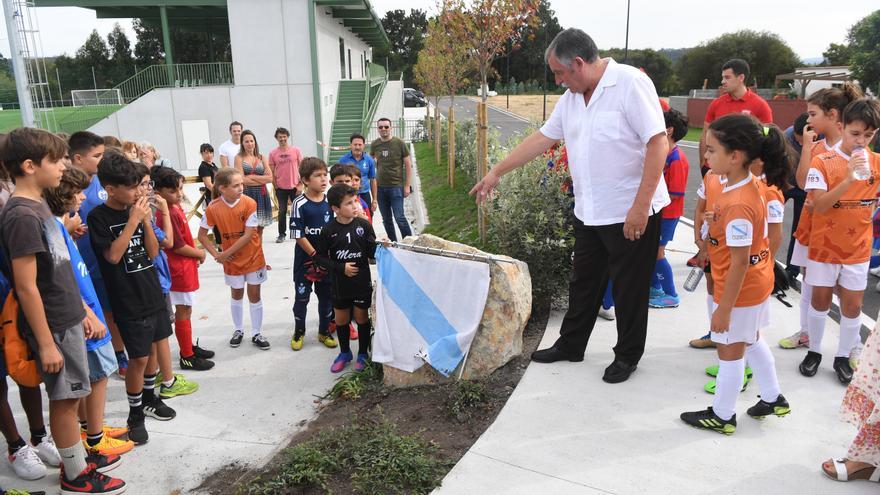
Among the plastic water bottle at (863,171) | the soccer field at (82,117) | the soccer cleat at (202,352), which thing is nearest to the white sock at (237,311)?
the soccer cleat at (202,352)

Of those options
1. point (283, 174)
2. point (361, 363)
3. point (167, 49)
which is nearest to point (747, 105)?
point (361, 363)

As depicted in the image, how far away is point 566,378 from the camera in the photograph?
3.86m

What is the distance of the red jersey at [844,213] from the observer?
12.0 ft

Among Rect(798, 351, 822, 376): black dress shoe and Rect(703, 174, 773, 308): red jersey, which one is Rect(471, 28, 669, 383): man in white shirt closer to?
Rect(703, 174, 773, 308): red jersey

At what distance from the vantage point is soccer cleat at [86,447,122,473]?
11.2ft

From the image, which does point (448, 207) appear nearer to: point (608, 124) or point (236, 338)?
point (236, 338)

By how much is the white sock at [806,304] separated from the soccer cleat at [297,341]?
3.94 meters

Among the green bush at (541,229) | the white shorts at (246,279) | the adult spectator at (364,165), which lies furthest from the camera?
the adult spectator at (364,165)

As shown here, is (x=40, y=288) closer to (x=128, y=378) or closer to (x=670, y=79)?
(x=128, y=378)

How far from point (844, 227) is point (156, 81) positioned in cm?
2073

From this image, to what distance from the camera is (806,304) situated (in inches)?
160

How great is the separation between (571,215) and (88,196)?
3831mm

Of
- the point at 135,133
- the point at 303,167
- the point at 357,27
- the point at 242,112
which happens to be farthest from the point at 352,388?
the point at 357,27

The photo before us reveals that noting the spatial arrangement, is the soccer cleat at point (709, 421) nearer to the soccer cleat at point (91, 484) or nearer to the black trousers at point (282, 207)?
the soccer cleat at point (91, 484)
